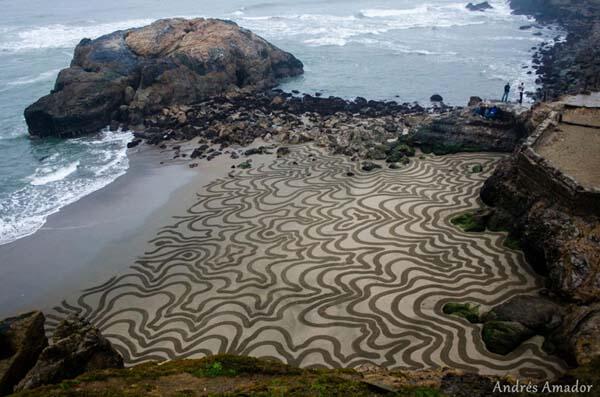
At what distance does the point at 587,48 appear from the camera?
51094 millimetres

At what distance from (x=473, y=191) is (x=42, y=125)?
29845mm

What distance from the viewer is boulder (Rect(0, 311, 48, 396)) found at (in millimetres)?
9453

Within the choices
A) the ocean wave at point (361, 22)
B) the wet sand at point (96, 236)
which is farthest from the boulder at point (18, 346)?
the ocean wave at point (361, 22)

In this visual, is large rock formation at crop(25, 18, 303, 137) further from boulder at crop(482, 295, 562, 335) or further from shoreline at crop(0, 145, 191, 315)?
boulder at crop(482, 295, 562, 335)

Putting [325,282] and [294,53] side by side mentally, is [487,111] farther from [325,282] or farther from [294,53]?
[294,53]

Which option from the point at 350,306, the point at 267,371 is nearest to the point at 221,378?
the point at 267,371

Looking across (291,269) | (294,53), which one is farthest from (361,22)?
(291,269)

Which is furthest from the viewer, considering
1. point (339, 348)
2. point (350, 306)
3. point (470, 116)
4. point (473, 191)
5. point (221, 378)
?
point (470, 116)

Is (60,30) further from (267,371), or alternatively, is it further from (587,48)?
(267,371)

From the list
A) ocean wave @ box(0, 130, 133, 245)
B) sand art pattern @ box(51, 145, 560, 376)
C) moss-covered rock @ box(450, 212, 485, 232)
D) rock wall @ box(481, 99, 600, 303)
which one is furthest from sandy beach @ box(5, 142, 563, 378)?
ocean wave @ box(0, 130, 133, 245)

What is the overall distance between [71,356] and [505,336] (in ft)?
31.6

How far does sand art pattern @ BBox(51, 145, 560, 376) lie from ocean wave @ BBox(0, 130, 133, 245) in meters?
7.05

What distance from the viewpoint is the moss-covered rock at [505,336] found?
37.8 feet

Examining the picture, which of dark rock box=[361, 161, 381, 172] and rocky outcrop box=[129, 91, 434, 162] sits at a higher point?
rocky outcrop box=[129, 91, 434, 162]
